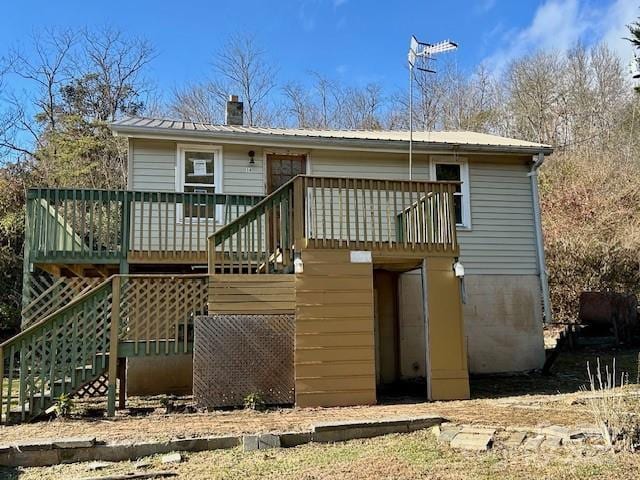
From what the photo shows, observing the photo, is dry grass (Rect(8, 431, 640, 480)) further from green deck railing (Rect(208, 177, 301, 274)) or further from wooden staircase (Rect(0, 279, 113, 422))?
green deck railing (Rect(208, 177, 301, 274))

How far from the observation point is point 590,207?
19734mm

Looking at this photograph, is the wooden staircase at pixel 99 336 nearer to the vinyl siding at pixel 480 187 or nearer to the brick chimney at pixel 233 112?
the vinyl siding at pixel 480 187

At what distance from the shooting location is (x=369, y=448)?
18.1 ft

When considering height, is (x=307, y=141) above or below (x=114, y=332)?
above

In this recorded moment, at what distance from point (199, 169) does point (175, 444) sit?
6368mm

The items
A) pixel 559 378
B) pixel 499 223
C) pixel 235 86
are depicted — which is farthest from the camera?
pixel 235 86

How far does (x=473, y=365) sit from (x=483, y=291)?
1507 mm

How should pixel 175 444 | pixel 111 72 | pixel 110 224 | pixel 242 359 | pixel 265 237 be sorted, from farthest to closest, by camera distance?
1. pixel 111 72
2. pixel 110 224
3. pixel 265 237
4. pixel 242 359
5. pixel 175 444

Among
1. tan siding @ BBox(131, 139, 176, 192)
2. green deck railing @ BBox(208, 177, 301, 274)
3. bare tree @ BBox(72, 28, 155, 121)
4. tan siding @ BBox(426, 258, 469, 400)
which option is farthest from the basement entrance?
bare tree @ BBox(72, 28, 155, 121)

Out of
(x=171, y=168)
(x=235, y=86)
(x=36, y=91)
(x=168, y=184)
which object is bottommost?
(x=168, y=184)

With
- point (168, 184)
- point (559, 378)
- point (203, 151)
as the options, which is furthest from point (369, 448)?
point (203, 151)

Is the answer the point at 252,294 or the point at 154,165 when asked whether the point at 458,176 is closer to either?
the point at 252,294

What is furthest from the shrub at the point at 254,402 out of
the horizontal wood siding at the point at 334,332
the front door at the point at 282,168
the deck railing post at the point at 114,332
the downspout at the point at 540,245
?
the downspout at the point at 540,245

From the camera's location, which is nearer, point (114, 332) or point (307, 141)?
point (114, 332)
